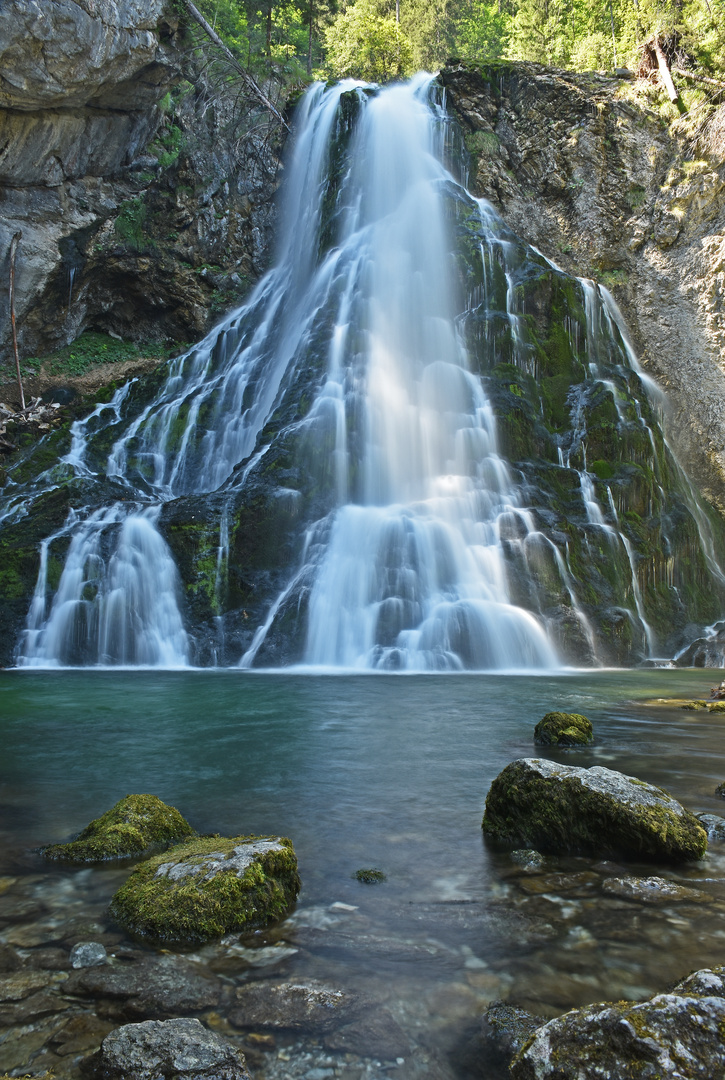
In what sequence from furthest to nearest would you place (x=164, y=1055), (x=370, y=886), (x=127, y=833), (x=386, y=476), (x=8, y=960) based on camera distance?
(x=386, y=476), (x=127, y=833), (x=370, y=886), (x=8, y=960), (x=164, y=1055)

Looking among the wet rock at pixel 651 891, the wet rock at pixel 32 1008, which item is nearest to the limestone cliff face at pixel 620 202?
the wet rock at pixel 651 891

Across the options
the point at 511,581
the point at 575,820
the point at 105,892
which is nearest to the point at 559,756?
the point at 575,820

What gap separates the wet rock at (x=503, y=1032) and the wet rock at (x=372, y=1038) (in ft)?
0.81

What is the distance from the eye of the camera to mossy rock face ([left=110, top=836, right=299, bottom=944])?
2.80 meters

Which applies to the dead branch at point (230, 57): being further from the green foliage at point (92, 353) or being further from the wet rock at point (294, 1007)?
the wet rock at point (294, 1007)

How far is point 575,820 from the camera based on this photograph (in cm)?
360

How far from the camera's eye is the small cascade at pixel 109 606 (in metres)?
13.8

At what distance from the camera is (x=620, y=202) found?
24.4 metres

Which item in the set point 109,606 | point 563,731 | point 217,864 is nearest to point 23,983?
point 217,864

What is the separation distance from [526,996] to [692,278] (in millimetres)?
25267

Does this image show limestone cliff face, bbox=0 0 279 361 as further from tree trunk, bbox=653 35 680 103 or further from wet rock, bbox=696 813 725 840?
wet rock, bbox=696 813 725 840

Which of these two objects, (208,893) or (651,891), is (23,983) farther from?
(651,891)

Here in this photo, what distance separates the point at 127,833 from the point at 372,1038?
78.3 inches

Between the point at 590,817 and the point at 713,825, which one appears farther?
the point at 713,825
